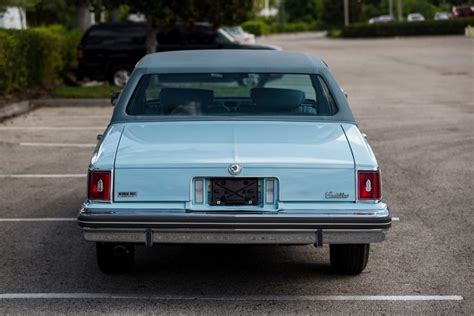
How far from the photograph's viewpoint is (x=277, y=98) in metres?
7.51

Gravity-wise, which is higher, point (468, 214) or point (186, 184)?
point (186, 184)

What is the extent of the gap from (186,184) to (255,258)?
1666 mm

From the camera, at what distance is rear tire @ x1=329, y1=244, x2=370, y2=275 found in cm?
682

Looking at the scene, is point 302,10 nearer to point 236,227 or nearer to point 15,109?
point 15,109

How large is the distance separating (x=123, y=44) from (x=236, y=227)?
19.7 metres

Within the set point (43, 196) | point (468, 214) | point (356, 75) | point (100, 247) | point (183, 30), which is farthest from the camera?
point (356, 75)

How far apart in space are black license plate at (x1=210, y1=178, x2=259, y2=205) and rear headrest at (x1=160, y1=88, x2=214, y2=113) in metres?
1.41

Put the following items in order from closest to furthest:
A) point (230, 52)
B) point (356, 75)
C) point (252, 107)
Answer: point (252, 107)
point (230, 52)
point (356, 75)

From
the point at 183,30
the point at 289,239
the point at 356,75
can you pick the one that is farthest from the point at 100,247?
the point at 356,75

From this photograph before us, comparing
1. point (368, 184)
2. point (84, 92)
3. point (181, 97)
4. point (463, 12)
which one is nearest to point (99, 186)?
point (181, 97)

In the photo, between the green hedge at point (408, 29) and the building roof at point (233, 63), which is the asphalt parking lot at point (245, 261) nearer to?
the building roof at point (233, 63)

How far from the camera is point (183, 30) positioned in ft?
83.4

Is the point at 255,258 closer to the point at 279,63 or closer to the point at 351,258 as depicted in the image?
the point at 351,258

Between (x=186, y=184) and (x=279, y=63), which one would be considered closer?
(x=186, y=184)
